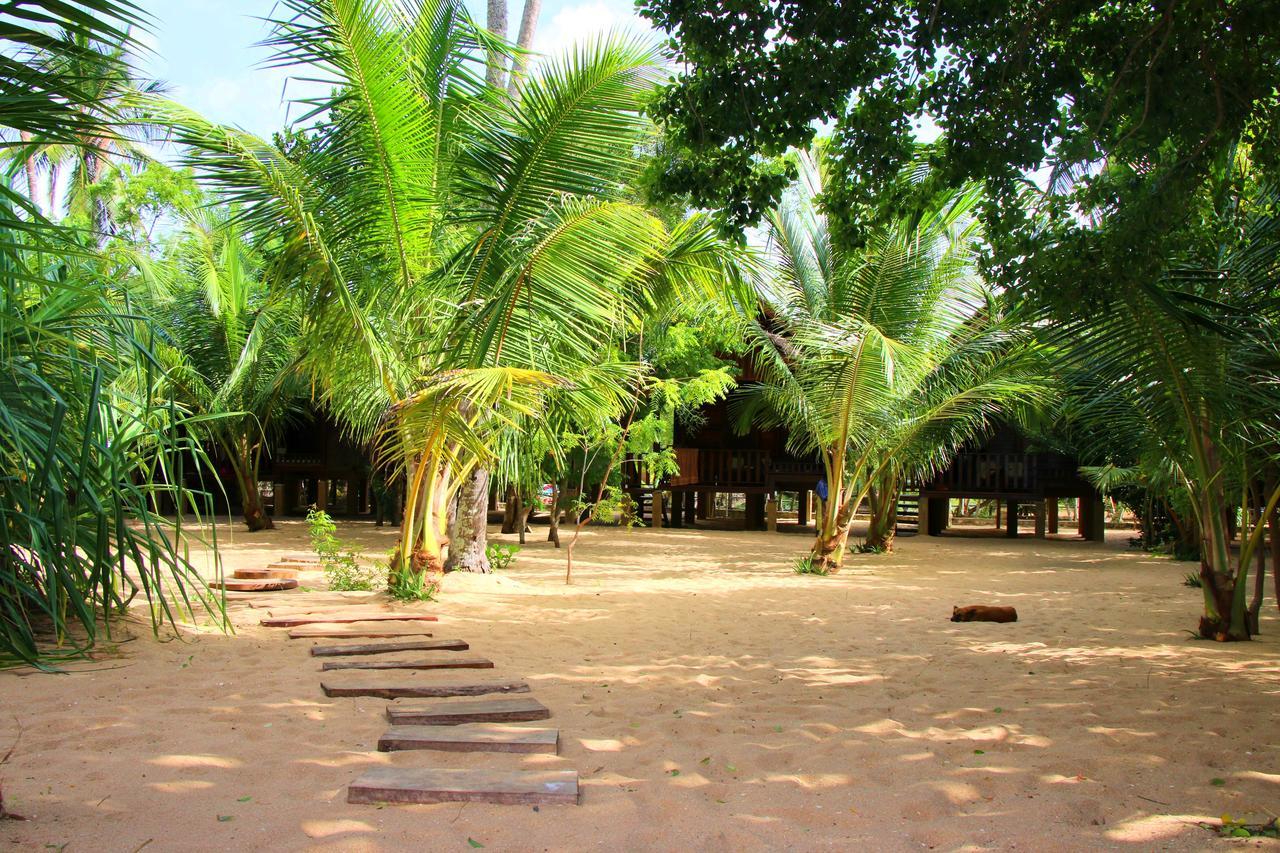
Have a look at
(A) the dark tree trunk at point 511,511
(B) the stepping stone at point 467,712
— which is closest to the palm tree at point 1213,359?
(B) the stepping stone at point 467,712

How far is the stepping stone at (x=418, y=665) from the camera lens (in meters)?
5.14

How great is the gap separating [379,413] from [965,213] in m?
6.76

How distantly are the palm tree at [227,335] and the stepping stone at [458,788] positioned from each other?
36.9ft

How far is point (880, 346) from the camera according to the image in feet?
32.1

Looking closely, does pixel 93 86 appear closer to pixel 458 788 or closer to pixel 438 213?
pixel 458 788

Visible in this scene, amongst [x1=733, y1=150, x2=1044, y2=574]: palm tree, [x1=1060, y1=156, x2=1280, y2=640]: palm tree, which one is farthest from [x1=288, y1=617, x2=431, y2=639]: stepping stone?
[x1=733, y1=150, x2=1044, y2=574]: palm tree

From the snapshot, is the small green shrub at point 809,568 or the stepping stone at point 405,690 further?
the small green shrub at point 809,568

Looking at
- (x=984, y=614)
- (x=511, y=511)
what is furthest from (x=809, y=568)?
(x=511, y=511)

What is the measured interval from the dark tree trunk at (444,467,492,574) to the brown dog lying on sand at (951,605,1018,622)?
16.3 feet

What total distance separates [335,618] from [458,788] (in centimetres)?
372

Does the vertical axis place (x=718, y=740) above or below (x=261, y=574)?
below

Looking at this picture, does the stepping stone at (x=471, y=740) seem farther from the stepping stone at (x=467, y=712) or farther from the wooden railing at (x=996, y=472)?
the wooden railing at (x=996, y=472)

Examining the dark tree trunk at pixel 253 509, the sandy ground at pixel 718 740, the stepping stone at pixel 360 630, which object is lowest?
the sandy ground at pixel 718 740

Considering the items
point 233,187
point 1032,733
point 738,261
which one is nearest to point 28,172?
point 233,187
